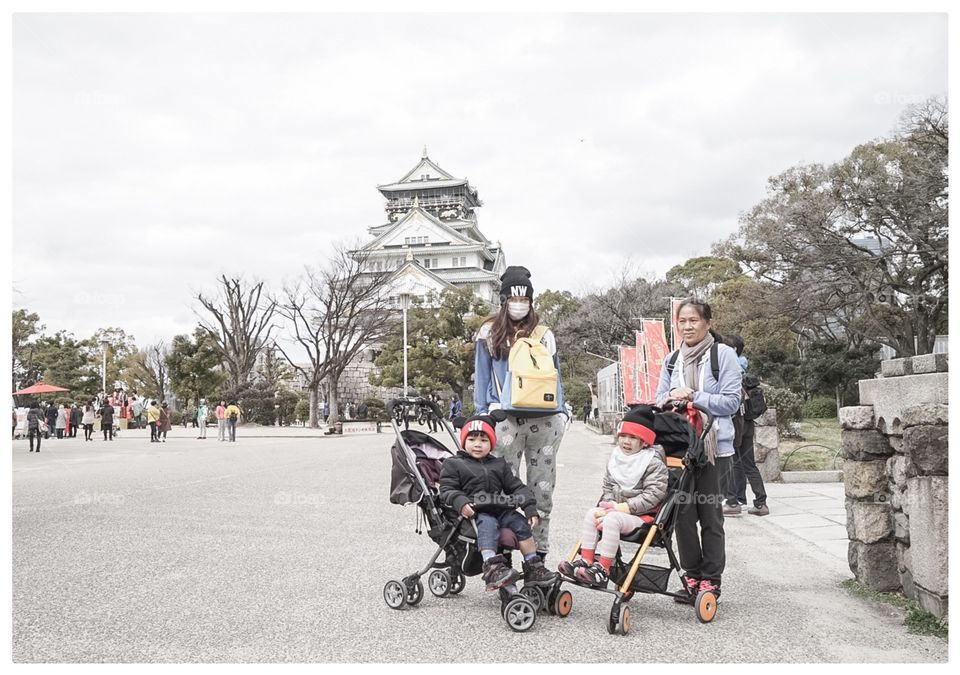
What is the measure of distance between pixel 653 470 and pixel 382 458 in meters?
12.1

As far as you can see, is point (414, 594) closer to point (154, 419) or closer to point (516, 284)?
point (516, 284)

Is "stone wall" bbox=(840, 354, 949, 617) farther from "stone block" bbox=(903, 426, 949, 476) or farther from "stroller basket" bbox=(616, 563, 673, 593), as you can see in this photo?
"stroller basket" bbox=(616, 563, 673, 593)

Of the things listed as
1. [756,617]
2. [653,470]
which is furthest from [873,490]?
[653,470]

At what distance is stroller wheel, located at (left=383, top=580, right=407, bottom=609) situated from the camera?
431cm

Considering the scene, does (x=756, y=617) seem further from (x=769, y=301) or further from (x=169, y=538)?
(x=769, y=301)

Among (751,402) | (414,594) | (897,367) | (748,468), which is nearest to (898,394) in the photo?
(897,367)

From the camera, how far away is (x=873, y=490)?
14.8 ft

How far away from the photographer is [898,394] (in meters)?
4.22

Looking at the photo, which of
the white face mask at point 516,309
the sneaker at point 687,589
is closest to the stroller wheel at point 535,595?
the sneaker at point 687,589

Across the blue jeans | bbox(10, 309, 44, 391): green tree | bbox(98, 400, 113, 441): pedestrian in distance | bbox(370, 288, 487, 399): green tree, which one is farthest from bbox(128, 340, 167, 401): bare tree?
the blue jeans

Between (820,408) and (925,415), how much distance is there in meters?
26.7

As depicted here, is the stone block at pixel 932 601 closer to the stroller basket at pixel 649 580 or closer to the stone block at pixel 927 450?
the stone block at pixel 927 450

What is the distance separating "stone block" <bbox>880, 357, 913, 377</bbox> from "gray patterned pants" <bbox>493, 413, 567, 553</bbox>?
5.61 ft

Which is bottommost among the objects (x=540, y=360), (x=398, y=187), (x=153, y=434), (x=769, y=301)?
(x=153, y=434)
